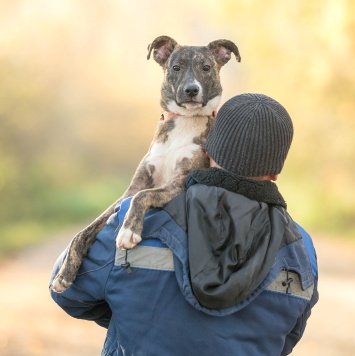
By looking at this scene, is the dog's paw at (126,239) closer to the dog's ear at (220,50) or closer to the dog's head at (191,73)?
the dog's head at (191,73)

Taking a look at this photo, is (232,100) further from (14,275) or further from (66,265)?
(14,275)

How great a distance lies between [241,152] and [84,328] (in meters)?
9.06

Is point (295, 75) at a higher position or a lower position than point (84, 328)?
higher

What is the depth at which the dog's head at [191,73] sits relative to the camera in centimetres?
398

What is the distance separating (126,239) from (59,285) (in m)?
0.44

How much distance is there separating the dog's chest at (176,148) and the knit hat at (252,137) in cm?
99

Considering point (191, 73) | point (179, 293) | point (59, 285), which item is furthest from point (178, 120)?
point (179, 293)

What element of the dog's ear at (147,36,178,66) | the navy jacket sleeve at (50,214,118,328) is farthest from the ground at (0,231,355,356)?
the navy jacket sleeve at (50,214,118,328)

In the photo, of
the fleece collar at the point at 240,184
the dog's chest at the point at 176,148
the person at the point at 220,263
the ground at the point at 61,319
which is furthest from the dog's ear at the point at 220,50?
the ground at the point at 61,319

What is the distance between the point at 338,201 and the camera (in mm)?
18516

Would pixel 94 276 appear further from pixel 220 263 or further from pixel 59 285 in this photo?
pixel 220 263

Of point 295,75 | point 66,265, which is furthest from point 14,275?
point 66,265

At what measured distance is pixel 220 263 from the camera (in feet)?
8.44

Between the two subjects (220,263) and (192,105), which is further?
(192,105)
